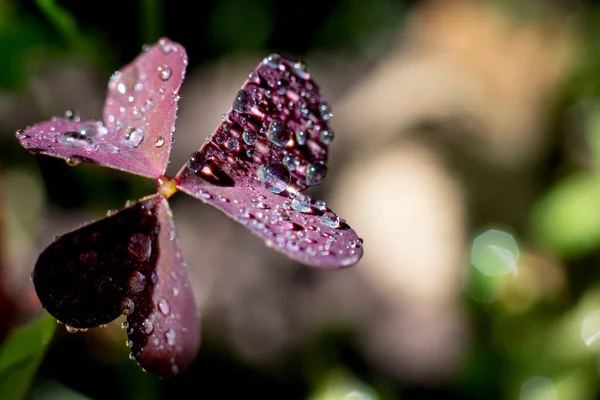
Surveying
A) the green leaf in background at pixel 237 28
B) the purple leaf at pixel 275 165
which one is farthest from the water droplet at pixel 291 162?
the green leaf in background at pixel 237 28

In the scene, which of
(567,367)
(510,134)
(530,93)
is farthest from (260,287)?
(530,93)

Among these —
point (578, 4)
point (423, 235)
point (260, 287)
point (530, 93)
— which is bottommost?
point (260, 287)

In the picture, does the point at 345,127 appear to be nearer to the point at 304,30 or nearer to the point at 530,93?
the point at 304,30

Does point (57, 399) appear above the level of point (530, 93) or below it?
below

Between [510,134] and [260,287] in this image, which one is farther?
[510,134]

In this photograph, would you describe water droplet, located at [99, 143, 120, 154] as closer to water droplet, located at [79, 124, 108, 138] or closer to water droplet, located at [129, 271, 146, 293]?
water droplet, located at [79, 124, 108, 138]

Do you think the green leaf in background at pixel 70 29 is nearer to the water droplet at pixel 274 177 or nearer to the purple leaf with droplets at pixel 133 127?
the purple leaf with droplets at pixel 133 127
